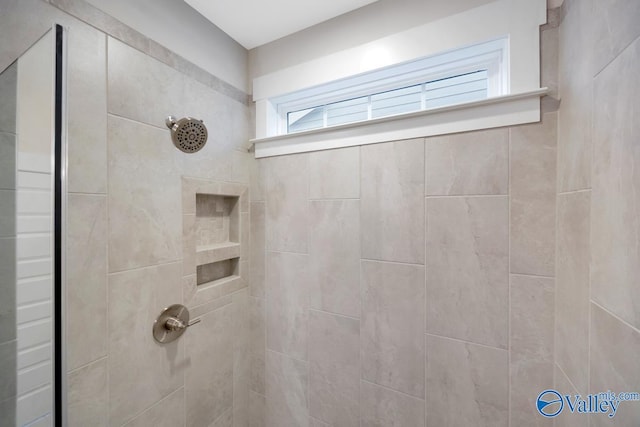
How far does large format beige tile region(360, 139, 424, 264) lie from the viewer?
0.94 m

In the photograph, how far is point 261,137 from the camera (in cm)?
127

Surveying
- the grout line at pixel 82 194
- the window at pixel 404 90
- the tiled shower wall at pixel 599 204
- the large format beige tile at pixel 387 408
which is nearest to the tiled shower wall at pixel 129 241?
the grout line at pixel 82 194

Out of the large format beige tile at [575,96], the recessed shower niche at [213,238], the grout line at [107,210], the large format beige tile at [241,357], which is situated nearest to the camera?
the large format beige tile at [575,96]

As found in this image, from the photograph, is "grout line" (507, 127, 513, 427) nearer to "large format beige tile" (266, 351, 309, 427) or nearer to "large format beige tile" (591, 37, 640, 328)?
"large format beige tile" (591, 37, 640, 328)

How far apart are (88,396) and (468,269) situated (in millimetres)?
1256

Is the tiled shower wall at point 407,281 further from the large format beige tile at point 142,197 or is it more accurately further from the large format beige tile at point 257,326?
the large format beige tile at point 142,197

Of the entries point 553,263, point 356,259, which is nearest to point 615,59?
point 553,263

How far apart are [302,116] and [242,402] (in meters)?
1.52

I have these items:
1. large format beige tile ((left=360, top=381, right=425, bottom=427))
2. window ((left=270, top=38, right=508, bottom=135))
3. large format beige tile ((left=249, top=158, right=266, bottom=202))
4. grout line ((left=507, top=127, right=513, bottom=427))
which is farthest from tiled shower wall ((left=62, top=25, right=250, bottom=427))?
grout line ((left=507, top=127, right=513, bottom=427))

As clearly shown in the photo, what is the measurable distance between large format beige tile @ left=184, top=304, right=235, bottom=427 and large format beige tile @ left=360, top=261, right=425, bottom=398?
64cm

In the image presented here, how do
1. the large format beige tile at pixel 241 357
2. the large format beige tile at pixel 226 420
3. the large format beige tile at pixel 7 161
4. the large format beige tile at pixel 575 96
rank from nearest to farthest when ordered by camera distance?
the large format beige tile at pixel 7 161 < the large format beige tile at pixel 575 96 < the large format beige tile at pixel 226 420 < the large format beige tile at pixel 241 357

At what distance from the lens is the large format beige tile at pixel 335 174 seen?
105 centimetres

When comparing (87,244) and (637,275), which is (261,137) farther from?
(637,275)

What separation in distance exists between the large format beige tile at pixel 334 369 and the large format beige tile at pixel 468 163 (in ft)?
2.21
